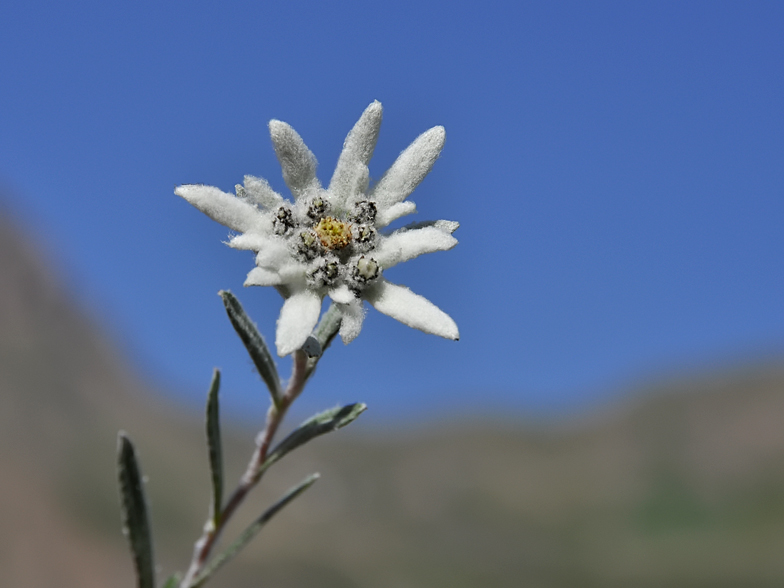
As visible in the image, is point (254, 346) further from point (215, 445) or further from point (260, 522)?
point (260, 522)

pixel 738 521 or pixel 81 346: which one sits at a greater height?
pixel 81 346

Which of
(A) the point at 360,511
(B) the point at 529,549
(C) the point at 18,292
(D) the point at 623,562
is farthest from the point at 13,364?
(D) the point at 623,562

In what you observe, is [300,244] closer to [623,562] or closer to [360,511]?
[623,562]

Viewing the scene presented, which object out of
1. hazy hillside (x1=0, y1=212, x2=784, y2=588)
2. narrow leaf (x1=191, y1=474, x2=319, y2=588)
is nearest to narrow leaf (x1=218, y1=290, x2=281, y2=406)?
narrow leaf (x1=191, y1=474, x2=319, y2=588)

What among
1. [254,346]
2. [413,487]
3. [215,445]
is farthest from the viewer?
[413,487]

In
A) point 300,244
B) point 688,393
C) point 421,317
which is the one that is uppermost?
point 688,393

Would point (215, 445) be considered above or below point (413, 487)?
below

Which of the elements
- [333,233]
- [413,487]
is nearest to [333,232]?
[333,233]
